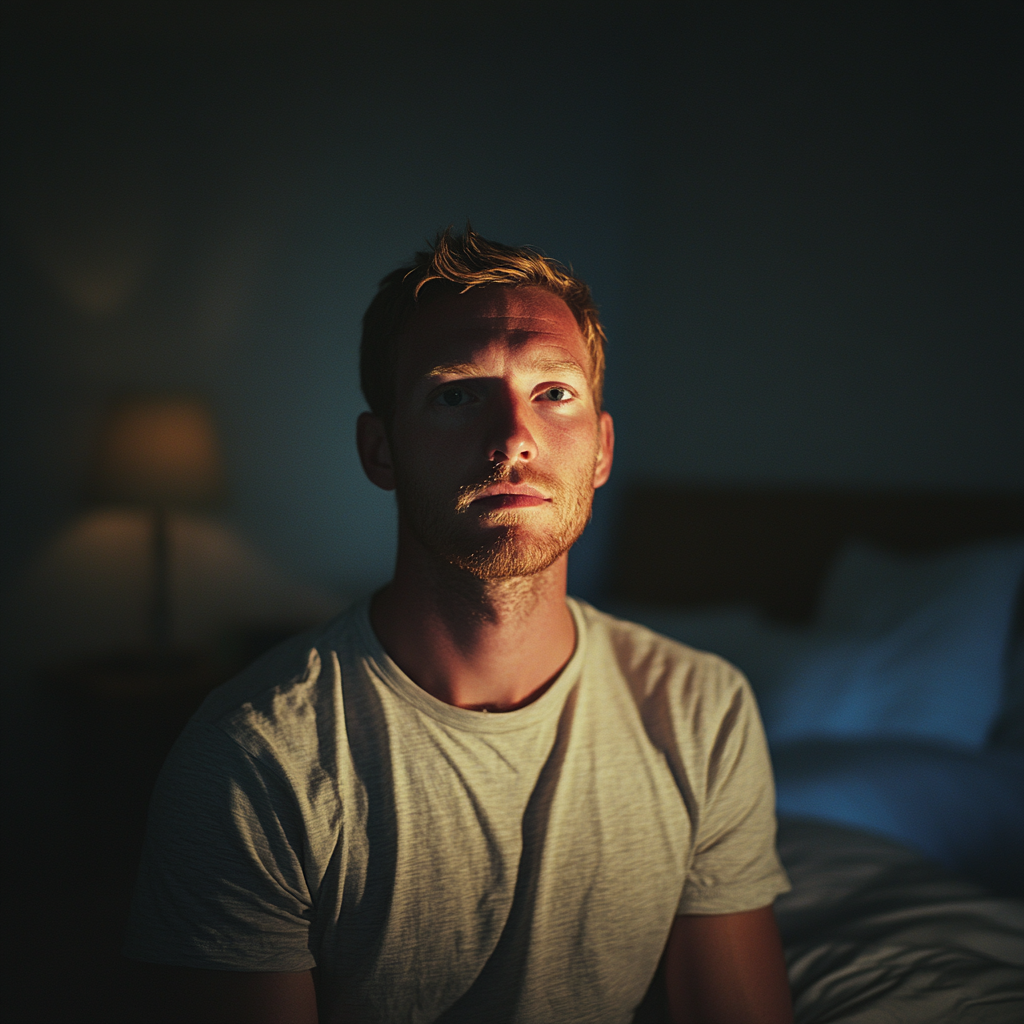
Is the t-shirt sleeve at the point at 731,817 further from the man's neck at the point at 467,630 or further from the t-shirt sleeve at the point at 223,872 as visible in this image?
the t-shirt sleeve at the point at 223,872

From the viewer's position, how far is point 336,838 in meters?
0.75

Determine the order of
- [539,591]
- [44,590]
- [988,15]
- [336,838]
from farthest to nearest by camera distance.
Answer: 1. [44,590]
2. [988,15]
3. [539,591]
4. [336,838]

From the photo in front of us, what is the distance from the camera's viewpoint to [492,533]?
0.81 meters

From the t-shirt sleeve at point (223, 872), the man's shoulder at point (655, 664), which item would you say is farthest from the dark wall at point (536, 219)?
the t-shirt sleeve at point (223, 872)

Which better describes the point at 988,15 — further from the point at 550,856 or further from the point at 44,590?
the point at 44,590

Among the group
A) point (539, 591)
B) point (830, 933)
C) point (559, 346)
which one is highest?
point (559, 346)

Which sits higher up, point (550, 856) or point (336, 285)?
point (336, 285)

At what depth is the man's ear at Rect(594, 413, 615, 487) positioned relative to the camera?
957 millimetres

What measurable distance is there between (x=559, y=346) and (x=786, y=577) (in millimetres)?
1589

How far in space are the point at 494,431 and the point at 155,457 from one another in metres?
1.68

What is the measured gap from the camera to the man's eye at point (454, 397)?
850 millimetres

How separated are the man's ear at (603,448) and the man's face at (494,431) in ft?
0.18

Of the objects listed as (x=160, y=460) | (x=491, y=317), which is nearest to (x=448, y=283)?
(x=491, y=317)

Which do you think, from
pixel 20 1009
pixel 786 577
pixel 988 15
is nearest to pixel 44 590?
pixel 20 1009
